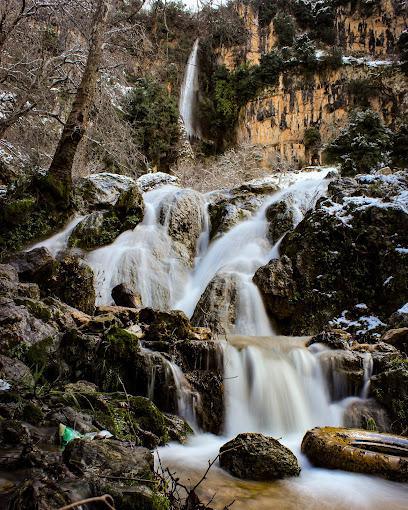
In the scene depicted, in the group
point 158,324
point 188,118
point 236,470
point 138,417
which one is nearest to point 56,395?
point 138,417

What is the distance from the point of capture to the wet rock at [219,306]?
7562mm

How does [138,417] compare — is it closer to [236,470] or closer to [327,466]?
[236,470]

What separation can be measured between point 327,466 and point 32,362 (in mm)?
2806

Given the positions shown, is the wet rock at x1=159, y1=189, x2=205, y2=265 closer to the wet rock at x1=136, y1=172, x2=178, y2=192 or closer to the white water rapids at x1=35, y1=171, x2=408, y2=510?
the white water rapids at x1=35, y1=171, x2=408, y2=510

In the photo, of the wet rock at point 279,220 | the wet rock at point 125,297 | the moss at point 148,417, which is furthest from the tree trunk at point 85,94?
the moss at point 148,417

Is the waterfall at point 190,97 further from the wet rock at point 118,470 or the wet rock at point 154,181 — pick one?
the wet rock at point 118,470

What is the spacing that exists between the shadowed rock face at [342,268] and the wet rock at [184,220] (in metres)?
3.02

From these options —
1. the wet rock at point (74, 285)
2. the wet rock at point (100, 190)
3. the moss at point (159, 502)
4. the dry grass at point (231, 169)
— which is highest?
the dry grass at point (231, 169)

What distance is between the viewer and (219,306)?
25.7 ft

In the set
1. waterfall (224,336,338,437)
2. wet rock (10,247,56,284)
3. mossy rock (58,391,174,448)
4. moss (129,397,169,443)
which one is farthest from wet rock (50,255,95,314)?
moss (129,397,169,443)

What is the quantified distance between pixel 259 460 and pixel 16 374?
210 cm

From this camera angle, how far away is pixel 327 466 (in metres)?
3.36

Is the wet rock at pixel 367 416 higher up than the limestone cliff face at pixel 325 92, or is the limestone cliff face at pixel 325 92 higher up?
the limestone cliff face at pixel 325 92

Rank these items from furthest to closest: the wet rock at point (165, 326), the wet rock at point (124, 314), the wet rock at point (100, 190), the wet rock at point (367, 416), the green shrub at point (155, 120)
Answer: the green shrub at point (155, 120) < the wet rock at point (100, 190) < the wet rock at point (124, 314) < the wet rock at point (165, 326) < the wet rock at point (367, 416)
